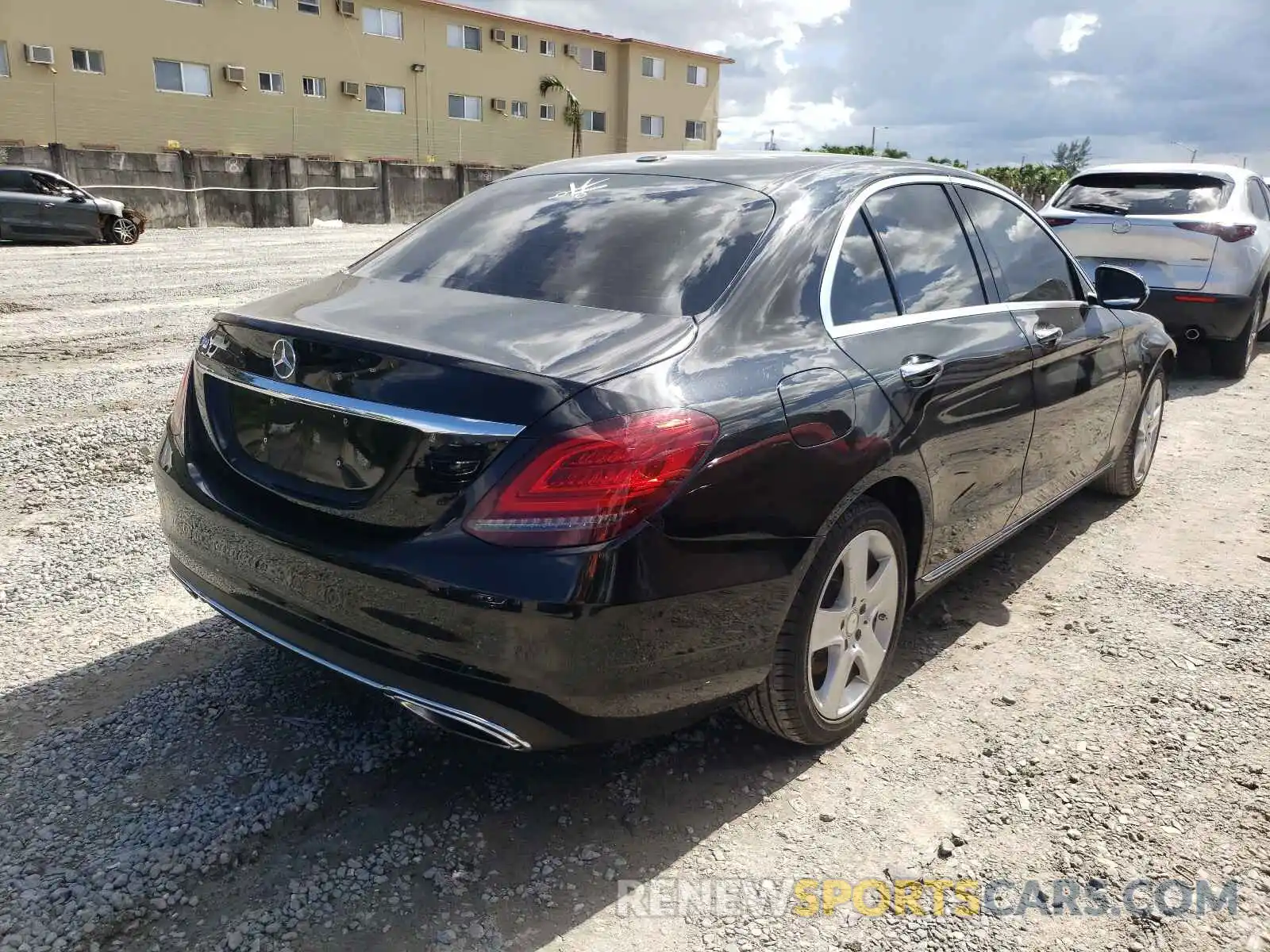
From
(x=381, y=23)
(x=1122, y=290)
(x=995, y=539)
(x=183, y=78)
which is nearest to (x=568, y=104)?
(x=381, y=23)

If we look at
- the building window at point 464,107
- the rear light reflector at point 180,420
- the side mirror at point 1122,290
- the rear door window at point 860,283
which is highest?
the building window at point 464,107

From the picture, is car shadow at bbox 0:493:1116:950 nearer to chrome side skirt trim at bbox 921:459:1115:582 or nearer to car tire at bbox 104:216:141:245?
chrome side skirt trim at bbox 921:459:1115:582

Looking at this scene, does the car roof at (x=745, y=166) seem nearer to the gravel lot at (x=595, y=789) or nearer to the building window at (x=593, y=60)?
the gravel lot at (x=595, y=789)

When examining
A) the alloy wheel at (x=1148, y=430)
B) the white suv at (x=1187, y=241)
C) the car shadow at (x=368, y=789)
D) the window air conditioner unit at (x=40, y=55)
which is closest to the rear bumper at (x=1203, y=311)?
the white suv at (x=1187, y=241)

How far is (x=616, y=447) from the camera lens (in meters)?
2.14

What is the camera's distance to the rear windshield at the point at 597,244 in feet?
8.81

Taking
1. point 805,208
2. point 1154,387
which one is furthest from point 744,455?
point 1154,387

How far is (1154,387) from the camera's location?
5230 mm

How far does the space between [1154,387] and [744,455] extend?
382 centimetres

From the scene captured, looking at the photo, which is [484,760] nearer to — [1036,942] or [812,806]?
[812,806]

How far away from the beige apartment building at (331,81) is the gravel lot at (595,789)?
3223cm

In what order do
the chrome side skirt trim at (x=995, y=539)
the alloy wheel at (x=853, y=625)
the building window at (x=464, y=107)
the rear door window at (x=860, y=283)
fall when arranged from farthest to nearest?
the building window at (x=464, y=107)
the chrome side skirt trim at (x=995, y=539)
the rear door window at (x=860, y=283)
the alloy wheel at (x=853, y=625)

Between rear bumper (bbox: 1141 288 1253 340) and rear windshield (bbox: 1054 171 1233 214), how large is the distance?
732 millimetres

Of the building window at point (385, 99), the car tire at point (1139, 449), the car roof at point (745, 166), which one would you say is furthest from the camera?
the building window at point (385, 99)
